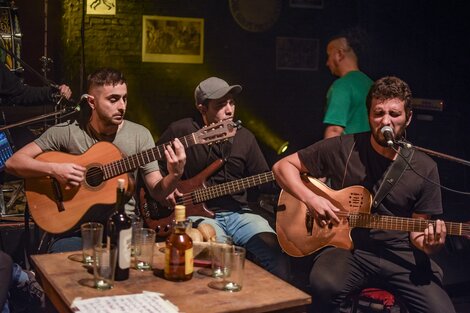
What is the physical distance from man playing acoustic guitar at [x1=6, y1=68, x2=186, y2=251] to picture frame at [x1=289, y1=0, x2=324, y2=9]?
4.15 m

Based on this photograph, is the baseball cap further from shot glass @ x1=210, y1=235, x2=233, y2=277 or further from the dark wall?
the dark wall

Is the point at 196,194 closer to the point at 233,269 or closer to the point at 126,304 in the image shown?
the point at 233,269

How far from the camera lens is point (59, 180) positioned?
3604 mm

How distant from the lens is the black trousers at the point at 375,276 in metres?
3.12

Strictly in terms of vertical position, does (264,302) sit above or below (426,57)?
below

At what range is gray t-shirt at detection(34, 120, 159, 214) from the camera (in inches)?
146

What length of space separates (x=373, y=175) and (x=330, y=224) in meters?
0.36

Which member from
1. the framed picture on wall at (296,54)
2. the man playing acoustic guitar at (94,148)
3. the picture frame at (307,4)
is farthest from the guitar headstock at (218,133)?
the picture frame at (307,4)

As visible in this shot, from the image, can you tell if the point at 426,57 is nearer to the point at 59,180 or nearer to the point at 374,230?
the point at 374,230

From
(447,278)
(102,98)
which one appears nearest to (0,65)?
(102,98)

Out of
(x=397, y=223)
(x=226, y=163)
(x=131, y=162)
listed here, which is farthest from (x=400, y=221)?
(x=131, y=162)

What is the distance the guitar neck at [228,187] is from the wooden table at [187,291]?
130cm

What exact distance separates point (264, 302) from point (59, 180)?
1743 mm

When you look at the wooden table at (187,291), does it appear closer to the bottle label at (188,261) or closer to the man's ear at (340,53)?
the bottle label at (188,261)
